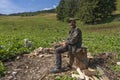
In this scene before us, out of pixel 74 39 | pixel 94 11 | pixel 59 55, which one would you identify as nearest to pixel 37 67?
pixel 59 55

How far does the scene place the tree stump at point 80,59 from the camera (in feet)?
46.3

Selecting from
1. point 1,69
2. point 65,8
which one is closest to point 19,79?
point 1,69

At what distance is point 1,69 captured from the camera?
14.9 meters

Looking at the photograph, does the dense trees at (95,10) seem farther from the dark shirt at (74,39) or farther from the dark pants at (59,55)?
the dark shirt at (74,39)

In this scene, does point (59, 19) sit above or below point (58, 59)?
below

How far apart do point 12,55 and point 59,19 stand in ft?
255

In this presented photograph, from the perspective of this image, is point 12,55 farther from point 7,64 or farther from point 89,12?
point 89,12

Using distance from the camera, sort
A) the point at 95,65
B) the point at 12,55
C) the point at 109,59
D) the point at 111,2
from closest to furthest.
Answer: the point at 95,65
the point at 109,59
the point at 12,55
the point at 111,2

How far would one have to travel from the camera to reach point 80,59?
14.2m

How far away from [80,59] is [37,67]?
2046 mm

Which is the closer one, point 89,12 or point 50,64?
point 50,64

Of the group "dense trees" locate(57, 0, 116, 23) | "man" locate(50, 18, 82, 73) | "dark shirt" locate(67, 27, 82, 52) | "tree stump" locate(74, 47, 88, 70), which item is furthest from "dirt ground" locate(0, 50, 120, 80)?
"dense trees" locate(57, 0, 116, 23)

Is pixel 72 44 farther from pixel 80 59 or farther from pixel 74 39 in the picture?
pixel 80 59

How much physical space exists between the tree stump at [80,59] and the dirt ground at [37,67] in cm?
33
